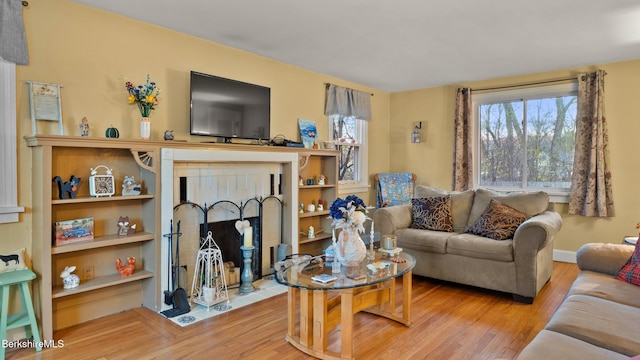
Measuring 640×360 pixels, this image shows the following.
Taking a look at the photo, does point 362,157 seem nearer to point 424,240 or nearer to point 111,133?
point 424,240

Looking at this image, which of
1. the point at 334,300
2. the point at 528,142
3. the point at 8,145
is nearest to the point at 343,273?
the point at 334,300

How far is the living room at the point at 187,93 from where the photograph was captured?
8.82 feet

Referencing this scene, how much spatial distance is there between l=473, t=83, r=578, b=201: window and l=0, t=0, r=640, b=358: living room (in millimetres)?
234

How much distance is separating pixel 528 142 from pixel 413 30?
2754 mm

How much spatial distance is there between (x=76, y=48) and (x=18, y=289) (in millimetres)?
1771

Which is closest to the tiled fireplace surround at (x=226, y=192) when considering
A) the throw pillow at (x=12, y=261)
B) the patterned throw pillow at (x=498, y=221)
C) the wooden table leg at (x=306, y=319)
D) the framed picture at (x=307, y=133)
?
the framed picture at (x=307, y=133)

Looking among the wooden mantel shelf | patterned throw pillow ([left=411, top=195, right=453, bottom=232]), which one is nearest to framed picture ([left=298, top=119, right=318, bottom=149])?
the wooden mantel shelf

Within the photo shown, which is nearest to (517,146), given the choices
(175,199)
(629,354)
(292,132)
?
(292,132)

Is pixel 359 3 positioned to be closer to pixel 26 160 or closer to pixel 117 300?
pixel 26 160

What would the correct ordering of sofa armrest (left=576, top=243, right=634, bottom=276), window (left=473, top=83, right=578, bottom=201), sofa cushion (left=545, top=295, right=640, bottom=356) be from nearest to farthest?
1. sofa cushion (left=545, top=295, right=640, bottom=356)
2. sofa armrest (left=576, top=243, right=634, bottom=276)
3. window (left=473, top=83, right=578, bottom=201)

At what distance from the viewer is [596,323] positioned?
178cm

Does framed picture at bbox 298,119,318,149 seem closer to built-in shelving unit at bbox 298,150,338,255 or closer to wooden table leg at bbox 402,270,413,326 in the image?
built-in shelving unit at bbox 298,150,338,255

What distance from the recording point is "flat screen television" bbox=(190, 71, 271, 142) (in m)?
3.45

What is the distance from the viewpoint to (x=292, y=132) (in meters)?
4.59
